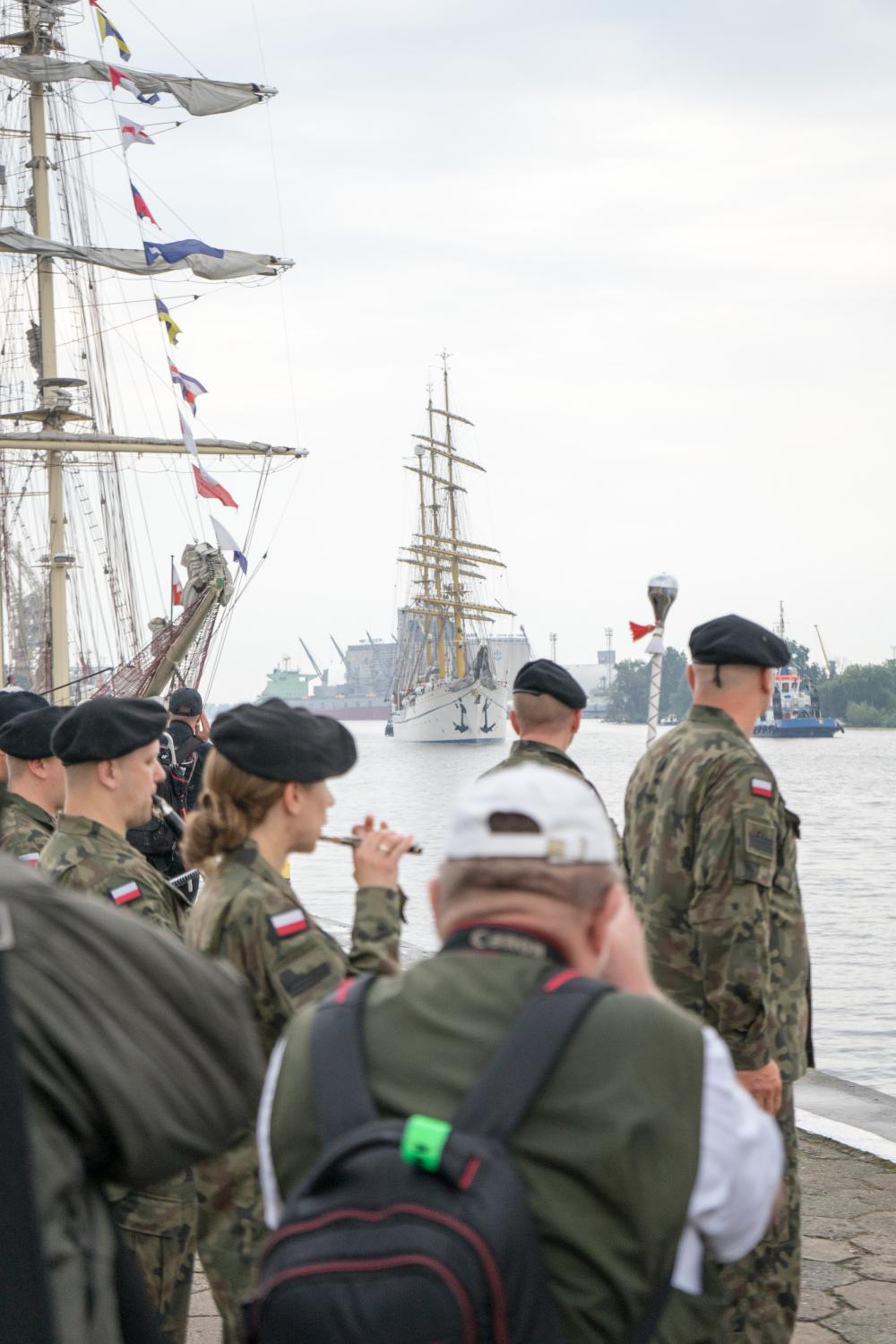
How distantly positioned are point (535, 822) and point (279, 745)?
4.54 ft

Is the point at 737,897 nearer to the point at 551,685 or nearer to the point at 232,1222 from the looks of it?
the point at 232,1222

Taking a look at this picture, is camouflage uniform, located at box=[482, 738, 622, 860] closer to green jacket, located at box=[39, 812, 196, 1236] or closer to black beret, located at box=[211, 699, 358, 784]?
green jacket, located at box=[39, 812, 196, 1236]

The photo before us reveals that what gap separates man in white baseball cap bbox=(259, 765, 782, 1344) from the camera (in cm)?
168

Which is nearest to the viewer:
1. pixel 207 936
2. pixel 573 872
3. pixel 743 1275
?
pixel 573 872

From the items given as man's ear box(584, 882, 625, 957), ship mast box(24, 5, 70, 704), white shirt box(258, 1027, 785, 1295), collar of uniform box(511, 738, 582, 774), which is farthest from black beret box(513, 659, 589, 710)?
ship mast box(24, 5, 70, 704)

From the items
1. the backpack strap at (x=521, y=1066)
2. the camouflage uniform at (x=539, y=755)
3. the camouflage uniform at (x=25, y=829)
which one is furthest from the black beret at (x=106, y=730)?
the backpack strap at (x=521, y=1066)

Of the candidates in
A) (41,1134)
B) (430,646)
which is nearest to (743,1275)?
(41,1134)

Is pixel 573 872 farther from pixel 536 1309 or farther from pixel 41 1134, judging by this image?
pixel 41 1134

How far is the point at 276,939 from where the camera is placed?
296cm

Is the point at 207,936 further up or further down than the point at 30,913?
further down

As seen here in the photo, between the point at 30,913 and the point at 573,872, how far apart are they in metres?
0.63

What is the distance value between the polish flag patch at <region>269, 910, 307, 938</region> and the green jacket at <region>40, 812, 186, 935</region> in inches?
36.6

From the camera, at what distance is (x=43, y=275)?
33125 mm

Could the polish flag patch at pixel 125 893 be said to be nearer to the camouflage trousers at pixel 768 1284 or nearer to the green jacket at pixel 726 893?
the green jacket at pixel 726 893
